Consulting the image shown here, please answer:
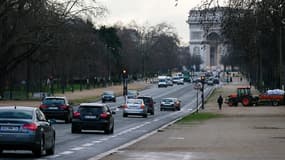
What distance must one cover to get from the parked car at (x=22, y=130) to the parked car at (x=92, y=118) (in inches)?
550

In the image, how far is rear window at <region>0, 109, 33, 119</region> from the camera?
2350 centimetres

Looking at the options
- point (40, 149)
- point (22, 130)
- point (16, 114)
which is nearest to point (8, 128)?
point (22, 130)

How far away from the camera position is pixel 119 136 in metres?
38.1

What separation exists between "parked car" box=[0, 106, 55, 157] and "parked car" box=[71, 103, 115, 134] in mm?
13969

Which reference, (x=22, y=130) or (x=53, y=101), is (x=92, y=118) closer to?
(x=53, y=101)

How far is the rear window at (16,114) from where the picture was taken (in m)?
23.5

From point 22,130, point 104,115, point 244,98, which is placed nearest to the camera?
point 22,130

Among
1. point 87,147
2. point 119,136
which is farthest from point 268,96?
point 87,147

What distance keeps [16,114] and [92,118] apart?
14417 mm

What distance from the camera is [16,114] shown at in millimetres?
23656

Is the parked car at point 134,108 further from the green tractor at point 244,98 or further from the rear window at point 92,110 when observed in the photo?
the green tractor at point 244,98

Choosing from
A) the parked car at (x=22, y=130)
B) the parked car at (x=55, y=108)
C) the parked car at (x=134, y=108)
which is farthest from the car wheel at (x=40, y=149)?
the parked car at (x=134, y=108)

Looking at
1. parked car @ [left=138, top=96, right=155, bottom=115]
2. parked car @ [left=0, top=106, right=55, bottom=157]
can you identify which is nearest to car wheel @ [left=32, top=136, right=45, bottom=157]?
parked car @ [left=0, top=106, right=55, bottom=157]

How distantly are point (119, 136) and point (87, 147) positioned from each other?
29.1ft
